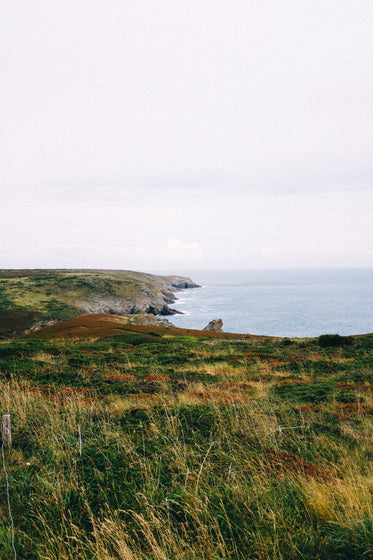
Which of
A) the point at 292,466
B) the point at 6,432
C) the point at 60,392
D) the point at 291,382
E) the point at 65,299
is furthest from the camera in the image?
the point at 65,299

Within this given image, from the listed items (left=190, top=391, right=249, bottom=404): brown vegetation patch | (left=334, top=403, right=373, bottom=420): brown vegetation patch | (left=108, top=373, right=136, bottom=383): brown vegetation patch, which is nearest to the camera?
(left=334, top=403, right=373, bottom=420): brown vegetation patch

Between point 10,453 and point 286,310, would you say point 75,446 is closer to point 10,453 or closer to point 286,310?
point 10,453

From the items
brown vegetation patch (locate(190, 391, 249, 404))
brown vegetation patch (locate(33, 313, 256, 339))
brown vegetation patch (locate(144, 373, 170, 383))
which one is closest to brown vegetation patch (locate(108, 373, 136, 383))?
brown vegetation patch (locate(144, 373, 170, 383))

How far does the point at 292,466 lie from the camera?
4695 millimetres

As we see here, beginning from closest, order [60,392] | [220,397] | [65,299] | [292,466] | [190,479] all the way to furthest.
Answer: [190,479] < [292,466] < [220,397] < [60,392] < [65,299]

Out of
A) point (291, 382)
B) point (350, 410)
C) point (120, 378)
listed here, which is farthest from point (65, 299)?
point (350, 410)

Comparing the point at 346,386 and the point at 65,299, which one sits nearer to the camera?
the point at 346,386

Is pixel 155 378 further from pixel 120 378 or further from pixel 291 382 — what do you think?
pixel 291 382

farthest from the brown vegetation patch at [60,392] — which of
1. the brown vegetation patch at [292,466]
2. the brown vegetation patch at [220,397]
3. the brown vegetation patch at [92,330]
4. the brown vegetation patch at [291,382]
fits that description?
the brown vegetation patch at [92,330]

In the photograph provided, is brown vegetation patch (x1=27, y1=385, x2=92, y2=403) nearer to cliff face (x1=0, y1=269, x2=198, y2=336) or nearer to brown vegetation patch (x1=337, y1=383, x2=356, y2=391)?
brown vegetation patch (x1=337, y1=383, x2=356, y2=391)

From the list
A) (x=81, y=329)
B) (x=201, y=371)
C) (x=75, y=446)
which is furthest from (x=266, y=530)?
(x=81, y=329)

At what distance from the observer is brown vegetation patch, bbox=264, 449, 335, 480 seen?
4352 mm

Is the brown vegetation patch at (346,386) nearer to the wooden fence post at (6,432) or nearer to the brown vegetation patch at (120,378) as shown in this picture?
the brown vegetation patch at (120,378)

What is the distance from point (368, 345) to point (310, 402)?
17.8 meters
